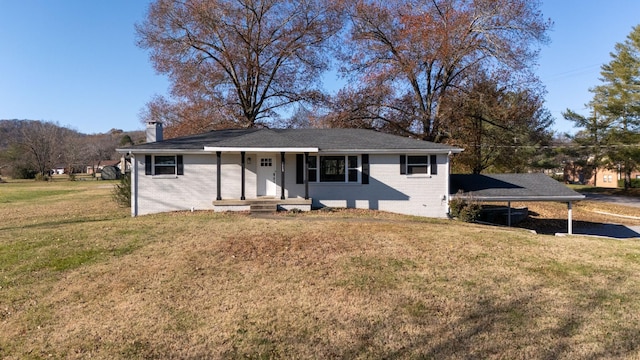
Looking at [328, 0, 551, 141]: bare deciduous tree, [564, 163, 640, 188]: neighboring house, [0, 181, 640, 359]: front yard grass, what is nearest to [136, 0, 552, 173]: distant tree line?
[328, 0, 551, 141]: bare deciduous tree

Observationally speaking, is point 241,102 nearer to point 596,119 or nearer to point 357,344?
point 357,344

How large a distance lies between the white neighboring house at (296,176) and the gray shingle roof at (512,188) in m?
2.01

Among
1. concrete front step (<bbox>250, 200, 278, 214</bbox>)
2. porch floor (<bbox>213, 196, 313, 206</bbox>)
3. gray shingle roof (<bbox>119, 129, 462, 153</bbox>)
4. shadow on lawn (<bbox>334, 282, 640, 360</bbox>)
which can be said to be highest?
gray shingle roof (<bbox>119, 129, 462, 153</bbox>)

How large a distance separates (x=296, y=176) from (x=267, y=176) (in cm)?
136

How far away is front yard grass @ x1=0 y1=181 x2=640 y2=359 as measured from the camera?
4797mm

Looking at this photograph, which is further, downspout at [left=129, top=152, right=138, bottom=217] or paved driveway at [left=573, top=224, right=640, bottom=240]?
paved driveway at [left=573, top=224, right=640, bottom=240]

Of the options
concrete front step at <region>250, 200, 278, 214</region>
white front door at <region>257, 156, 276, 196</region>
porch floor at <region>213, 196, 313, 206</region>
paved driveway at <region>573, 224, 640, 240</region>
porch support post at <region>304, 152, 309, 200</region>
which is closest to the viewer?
concrete front step at <region>250, 200, 278, 214</region>

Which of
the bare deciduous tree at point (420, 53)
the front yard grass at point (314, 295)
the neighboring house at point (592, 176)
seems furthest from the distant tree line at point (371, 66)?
the neighboring house at point (592, 176)

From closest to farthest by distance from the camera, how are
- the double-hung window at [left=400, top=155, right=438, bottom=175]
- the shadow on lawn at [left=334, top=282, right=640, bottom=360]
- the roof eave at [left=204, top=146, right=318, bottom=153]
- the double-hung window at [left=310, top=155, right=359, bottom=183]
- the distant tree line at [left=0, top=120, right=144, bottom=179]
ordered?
the shadow on lawn at [left=334, top=282, right=640, bottom=360] → the roof eave at [left=204, top=146, right=318, bottom=153] → the double-hung window at [left=400, top=155, right=438, bottom=175] → the double-hung window at [left=310, top=155, right=359, bottom=183] → the distant tree line at [left=0, top=120, right=144, bottom=179]

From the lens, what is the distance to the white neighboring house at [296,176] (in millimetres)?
15703

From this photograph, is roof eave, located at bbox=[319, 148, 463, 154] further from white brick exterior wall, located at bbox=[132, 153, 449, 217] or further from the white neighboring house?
white brick exterior wall, located at bbox=[132, 153, 449, 217]

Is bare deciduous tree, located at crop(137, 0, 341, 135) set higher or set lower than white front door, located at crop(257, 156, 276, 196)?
higher

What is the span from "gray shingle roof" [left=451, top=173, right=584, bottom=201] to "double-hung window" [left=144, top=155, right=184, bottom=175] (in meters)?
12.4

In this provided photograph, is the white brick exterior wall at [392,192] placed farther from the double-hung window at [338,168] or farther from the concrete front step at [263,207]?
the concrete front step at [263,207]
